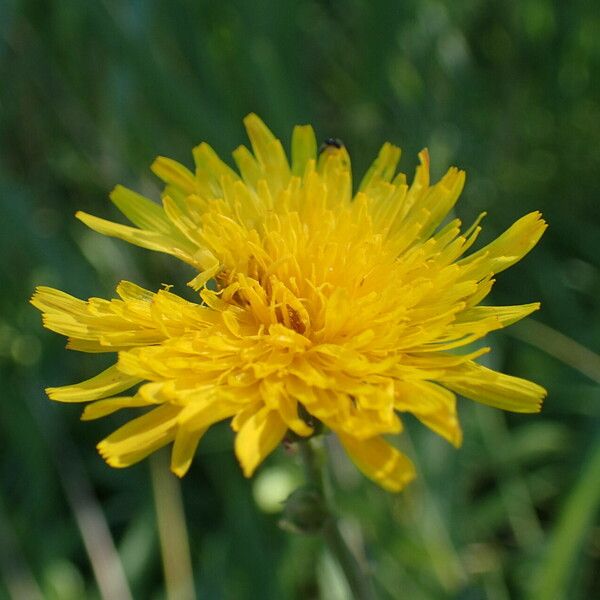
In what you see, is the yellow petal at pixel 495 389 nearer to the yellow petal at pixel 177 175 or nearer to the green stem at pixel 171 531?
the yellow petal at pixel 177 175

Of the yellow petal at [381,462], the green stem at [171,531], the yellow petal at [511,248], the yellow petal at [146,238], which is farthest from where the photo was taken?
the green stem at [171,531]

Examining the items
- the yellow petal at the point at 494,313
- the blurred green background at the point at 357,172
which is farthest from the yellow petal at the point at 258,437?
the blurred green background at the point at 357,172

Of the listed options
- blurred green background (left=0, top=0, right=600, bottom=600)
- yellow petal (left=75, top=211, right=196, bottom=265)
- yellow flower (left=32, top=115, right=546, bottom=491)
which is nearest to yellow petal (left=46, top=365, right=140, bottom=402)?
yellow flower (left=32, top=115, right=546, bottom=491)

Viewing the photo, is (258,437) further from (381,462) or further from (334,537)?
(334,537)

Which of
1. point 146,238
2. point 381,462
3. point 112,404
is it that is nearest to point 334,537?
point 381,462

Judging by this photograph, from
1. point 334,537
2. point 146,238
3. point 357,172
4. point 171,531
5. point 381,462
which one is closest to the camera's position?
point 381,462
